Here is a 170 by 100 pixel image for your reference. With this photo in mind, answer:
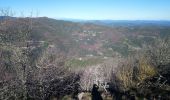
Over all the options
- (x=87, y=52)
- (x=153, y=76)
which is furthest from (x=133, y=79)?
(x=87, y=52)

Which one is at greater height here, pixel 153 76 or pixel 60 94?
pixel 153 76

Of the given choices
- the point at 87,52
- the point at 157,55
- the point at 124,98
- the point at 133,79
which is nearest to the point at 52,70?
the point at 124,98

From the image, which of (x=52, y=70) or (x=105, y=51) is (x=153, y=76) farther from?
(x=105, y=51)

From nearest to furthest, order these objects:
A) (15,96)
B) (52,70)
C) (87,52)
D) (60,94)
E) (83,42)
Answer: (15,96), (52,70), (60,94), (87,52), (83,42)

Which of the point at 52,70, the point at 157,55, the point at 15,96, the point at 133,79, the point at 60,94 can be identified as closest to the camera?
the point at 15,96

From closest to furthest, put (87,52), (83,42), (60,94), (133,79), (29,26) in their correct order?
(29,26) → (60,94) → (133,79) → (87,52) → (83,42)

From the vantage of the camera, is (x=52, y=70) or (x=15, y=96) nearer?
(x=15, y=96)

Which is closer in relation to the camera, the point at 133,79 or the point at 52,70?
the point at 52,70

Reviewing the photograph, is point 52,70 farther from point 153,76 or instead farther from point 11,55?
point 153,76

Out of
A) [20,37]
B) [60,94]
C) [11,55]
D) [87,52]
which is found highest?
[20,37]
